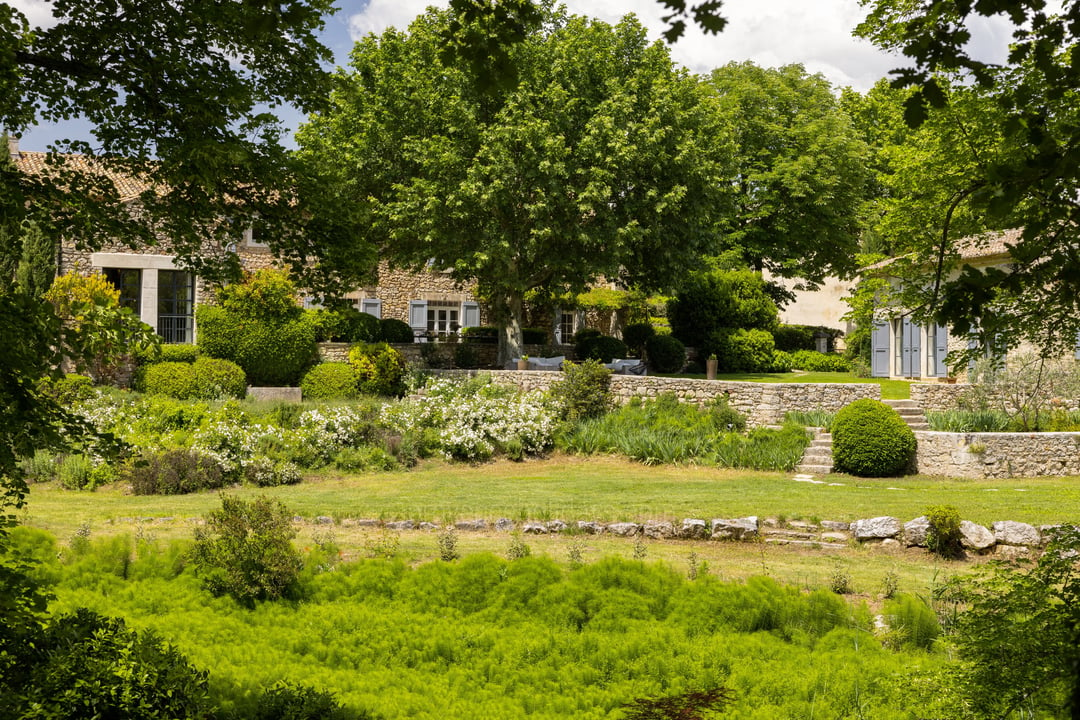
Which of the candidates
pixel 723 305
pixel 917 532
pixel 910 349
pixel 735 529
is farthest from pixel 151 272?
pixel 910 349

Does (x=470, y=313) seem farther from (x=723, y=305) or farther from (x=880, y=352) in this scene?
(x=880, y=352)

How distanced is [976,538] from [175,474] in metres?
11.8

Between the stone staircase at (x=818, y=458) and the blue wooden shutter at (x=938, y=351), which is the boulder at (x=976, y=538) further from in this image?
the blue wooden shutter at (x=938, y=351)

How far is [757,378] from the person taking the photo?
26.8 m

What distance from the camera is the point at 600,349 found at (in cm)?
2802

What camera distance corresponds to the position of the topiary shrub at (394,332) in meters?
25.6

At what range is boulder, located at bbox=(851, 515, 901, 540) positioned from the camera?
33.2 ft

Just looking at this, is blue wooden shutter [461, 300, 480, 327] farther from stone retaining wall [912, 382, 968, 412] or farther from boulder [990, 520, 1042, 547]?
boulder [990, 520, 1042, 547]

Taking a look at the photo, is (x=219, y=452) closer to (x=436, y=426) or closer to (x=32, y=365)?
(x=436, y=426)

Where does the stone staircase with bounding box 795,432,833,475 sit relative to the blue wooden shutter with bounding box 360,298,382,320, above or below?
below

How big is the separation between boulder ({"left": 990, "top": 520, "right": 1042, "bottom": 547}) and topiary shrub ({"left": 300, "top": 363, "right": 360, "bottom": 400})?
52.0 feet

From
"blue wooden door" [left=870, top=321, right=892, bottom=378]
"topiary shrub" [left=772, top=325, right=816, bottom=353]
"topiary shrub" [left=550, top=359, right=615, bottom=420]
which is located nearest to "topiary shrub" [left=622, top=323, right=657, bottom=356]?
"topiary shrub" [left=772, top=325, right=816, bottom=353]

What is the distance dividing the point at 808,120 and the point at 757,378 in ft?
38.4

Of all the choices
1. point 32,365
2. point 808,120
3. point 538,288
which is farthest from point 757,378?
point 32,365
